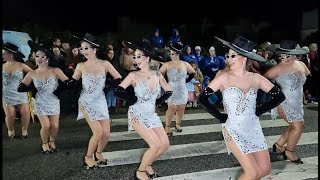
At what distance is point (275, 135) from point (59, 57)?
19.2 ft

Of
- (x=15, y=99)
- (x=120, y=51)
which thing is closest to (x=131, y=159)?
(x=15, y=99)

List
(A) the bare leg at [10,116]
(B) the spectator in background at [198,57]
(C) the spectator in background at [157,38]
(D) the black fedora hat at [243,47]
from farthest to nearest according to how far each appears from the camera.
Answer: (C) the spectator in background at [157,38] → (B) the spectator in background at [198,57] → (A) the bare leg at [10,116] → (D) the black fedora hat at [243,47]

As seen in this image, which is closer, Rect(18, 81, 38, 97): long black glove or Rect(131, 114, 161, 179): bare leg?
Rect(131, 114, 161, 179): bare leg

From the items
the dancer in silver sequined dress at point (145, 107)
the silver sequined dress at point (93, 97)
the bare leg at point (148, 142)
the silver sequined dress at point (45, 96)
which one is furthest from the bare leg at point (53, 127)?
the bare leg at point (148, 142)

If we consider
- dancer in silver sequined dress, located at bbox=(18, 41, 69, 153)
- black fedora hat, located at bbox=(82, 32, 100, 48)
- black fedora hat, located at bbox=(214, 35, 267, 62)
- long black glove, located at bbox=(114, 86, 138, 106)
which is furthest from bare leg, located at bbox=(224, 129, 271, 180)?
dancer in silver sequined dress, located at bbox=(18, 41, 69, 153)

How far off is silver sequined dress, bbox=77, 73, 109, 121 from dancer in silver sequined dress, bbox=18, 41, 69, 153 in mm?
855

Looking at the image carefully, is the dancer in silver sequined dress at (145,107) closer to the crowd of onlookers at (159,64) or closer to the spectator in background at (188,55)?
the crowd of onlookers at (159,64)

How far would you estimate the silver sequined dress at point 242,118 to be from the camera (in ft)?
14.1

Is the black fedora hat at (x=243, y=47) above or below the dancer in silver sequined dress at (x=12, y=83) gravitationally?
above

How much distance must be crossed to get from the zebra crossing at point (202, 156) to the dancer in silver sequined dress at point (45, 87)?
124 centimetres

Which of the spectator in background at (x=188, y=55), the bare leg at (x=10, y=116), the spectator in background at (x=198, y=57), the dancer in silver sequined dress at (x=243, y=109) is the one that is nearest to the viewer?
the dancer in silver sequined dress at (x=243, y=109)

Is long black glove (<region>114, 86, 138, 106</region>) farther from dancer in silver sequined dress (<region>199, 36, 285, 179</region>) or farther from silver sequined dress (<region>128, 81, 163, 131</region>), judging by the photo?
dancer in silver sequined dress (<region>199, 36, 285, 179</region>)

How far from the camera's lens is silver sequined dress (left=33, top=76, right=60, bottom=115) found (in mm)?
6906

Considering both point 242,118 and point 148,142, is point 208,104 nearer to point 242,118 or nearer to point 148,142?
point 242,118
